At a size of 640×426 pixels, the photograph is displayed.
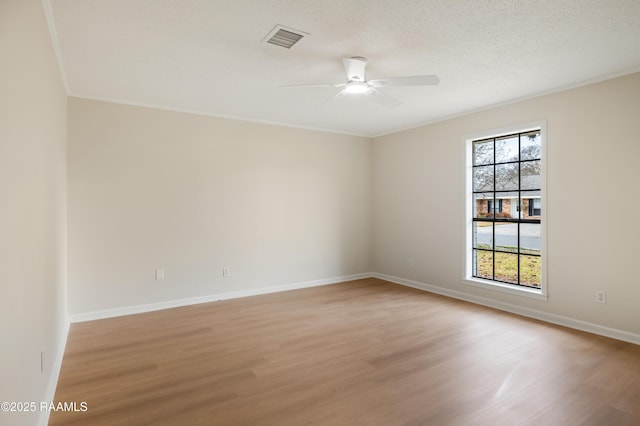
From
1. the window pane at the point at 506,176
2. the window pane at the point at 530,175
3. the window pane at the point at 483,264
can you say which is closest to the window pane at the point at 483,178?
the window pane at the point at 506,176

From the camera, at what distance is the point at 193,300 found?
15.3 ft

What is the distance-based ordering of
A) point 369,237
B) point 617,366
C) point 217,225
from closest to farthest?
point 617,366
point 217,225
point 369,237

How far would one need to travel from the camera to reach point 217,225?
192 inches

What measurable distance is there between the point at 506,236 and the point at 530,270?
51 centimetres

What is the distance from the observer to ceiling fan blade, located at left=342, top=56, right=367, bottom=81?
9.65ft

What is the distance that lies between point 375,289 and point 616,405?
134 inches

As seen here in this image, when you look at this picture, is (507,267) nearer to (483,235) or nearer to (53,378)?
(483,235)

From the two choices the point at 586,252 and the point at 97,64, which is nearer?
the point at 97,64

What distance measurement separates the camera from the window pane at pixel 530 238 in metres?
4.20

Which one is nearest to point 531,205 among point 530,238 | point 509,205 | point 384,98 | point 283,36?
point 509,205

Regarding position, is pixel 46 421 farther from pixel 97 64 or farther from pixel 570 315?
pixel 570 315

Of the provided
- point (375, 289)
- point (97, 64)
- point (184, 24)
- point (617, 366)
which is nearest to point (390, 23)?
point (184, 24)

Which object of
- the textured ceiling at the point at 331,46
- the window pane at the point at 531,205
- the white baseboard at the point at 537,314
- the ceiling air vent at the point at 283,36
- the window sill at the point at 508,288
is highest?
the textured ceiling at the point at 331,46

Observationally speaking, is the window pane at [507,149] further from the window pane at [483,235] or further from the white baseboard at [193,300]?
the white baseboard at [193,300]
